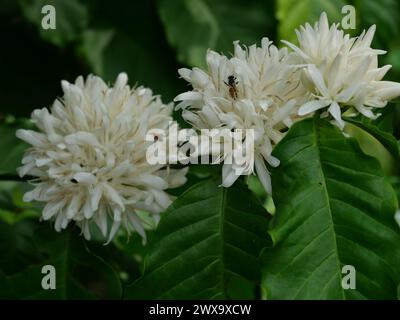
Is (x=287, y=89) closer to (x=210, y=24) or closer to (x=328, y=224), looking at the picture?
(x=328, y=224)

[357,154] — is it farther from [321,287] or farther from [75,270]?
[75,270]

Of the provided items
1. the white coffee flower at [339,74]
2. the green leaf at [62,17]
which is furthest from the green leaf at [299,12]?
the white coffee flower at [339,74]

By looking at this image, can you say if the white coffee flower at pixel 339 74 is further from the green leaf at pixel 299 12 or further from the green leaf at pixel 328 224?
the green leaf at pixel 299 12

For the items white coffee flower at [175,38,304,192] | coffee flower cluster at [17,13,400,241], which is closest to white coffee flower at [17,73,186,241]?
coffee flower cluster at [17,13,400,241]

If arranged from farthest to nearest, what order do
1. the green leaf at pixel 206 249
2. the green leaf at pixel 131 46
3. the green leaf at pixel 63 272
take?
the green leaf at pixel 131 46
the green leaf at pixel 63 272
the green leaf at pixel 206 249
